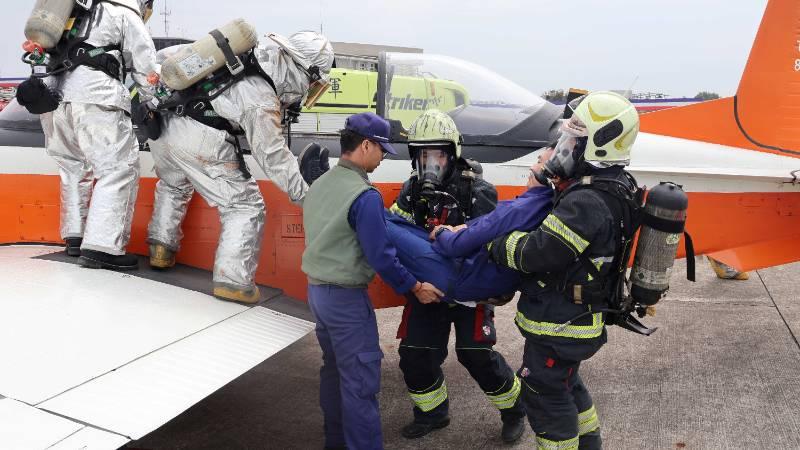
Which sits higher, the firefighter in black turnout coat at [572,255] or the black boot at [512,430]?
the firefighter in black turnout coat at [572,255]

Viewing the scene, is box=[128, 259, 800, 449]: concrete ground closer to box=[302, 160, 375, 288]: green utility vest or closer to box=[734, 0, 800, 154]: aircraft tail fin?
box=[302, 160, 375, 288]: green utility vest

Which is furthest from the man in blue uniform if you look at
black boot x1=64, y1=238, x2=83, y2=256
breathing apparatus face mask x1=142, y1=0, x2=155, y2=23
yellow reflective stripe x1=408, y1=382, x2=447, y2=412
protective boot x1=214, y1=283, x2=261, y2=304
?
breathing apparatus face mask x1=142, y1=0, x2=155, y2=23

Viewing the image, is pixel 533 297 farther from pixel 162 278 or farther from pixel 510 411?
pixel 162 278

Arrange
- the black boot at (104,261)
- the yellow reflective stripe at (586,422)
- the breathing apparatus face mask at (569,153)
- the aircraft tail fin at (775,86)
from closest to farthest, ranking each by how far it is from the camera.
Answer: the breathing apparatus face mask at (569,153), the yellow reflective stripe at (586,422), the black boot at (104,261), the aircraft tail fin at (775,86)

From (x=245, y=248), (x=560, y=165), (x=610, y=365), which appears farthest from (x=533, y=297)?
(x=610, y=365)

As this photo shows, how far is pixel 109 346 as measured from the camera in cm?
320

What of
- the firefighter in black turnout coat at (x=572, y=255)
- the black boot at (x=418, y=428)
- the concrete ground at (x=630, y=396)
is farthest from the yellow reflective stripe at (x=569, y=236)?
the black boot at (x=418, y=428)

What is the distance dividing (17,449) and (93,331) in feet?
3.42

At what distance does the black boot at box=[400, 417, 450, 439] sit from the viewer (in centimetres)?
420

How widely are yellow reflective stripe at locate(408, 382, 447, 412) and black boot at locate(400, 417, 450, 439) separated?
0.14 m

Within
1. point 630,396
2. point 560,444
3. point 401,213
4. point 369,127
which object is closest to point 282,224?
point 401,213

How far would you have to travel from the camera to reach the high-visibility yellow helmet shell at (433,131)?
145 inches

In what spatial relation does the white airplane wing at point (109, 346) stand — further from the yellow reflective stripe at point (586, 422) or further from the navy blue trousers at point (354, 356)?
the yellow reflective stripe at point (586, 422)

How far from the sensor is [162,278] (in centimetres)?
412
